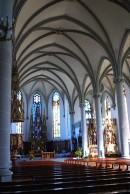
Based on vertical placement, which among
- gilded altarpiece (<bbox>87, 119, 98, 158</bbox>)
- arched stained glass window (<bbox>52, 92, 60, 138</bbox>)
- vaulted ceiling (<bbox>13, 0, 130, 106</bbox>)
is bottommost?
gilded altarpiece (<bbox>87, 119, 98, 158</bbox>)

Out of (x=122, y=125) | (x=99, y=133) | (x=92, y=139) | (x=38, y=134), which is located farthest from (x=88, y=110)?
(x=122, y=125)

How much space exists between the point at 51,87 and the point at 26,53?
51.8 feet

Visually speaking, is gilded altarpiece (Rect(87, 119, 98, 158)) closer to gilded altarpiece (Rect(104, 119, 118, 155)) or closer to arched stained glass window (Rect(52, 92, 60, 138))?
gilded altarpiece (Rect(104, 119, 118, 155))

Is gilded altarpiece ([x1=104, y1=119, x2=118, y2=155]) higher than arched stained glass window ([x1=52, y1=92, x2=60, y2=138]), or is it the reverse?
arched stained glass window ([x1=52, y1=92, x2=60, y2=138])

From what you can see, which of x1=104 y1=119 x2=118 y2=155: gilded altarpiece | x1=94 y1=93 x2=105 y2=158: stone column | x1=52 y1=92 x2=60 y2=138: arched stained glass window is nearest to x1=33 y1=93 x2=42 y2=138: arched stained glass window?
x1=52 y1=92 x2=60 y2=138: arched stained glass window

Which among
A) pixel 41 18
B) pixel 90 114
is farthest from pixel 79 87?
pixel 41 18

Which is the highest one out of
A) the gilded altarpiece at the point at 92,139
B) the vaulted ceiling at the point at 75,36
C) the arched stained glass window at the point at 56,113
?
the vaulted ceiling at the point at 75,36

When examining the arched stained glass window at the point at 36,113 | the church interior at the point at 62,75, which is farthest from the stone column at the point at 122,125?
the arched stained glass window at the point at 36,113

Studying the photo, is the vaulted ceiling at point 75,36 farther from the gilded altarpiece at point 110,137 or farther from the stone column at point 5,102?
the gilded altarpiece at point 110,137

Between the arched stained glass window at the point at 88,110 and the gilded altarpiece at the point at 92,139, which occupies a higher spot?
the arched stained glass window at the point at 88,110

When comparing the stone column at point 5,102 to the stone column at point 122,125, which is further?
the stone column at point 122,125

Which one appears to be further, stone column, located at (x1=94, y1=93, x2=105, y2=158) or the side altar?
the side altar

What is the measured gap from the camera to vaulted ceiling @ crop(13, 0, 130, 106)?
55.0 ft

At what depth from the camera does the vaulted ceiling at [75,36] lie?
16766mm
